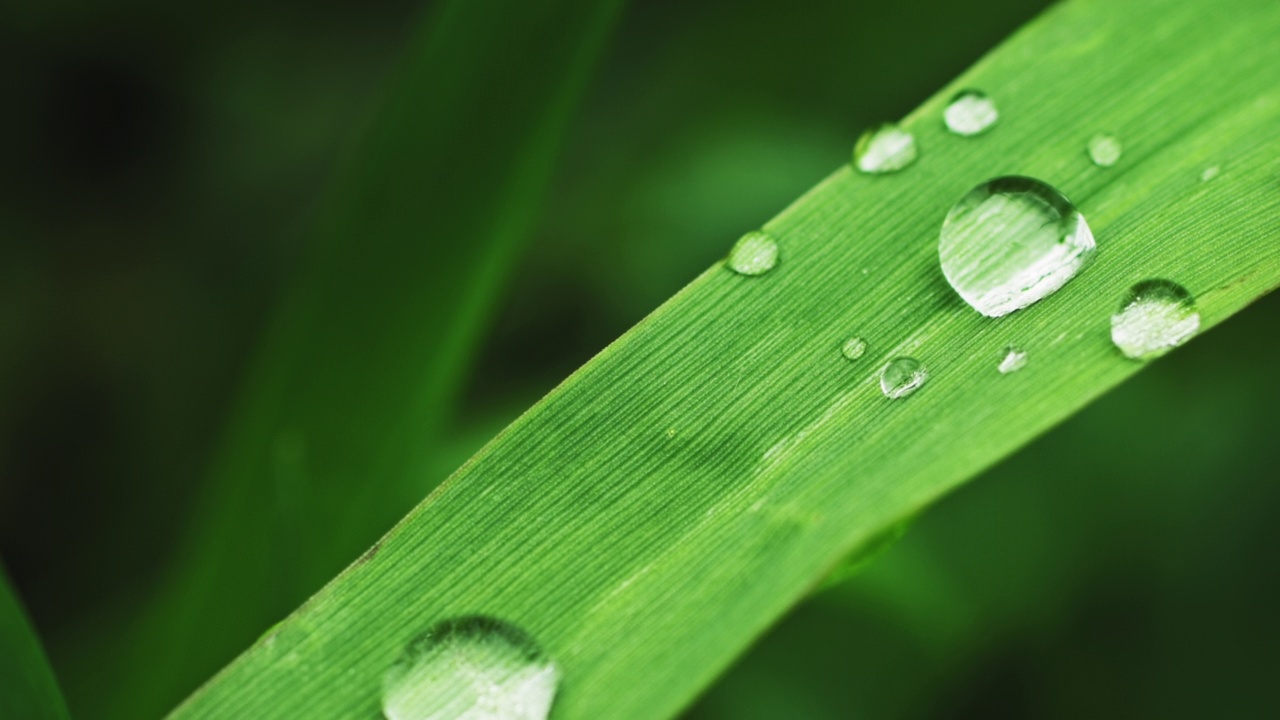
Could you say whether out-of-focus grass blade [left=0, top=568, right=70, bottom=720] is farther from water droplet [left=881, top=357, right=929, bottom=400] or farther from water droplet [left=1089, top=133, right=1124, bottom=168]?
water droplet [left=1089, top=133, right=1124, bottom=168]

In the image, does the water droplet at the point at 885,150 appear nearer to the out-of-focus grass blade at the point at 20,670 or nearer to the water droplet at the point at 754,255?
the water droplet at the point at 754,255

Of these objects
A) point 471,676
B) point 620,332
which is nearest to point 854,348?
point 471,676

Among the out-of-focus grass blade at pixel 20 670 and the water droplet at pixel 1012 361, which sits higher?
the out-of-focus grass blade at pixel 20 670

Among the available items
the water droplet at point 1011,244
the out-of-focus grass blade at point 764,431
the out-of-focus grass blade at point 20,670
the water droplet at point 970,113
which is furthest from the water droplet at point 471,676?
the water droplet at point 970,113

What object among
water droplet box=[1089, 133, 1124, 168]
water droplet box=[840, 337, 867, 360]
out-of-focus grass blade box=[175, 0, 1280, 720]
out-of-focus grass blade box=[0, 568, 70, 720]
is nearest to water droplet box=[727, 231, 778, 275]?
out-of-focus grass blade box=[175, 0, 1280, 720]

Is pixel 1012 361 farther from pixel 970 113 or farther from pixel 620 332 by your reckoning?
pixel 620 332

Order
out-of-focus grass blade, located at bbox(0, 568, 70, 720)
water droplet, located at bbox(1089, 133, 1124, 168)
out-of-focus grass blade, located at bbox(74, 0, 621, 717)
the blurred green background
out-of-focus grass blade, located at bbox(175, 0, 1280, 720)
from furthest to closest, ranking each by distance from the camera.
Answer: the blurred green background
out-of-focus grass blade, located at bbox(74, 0, 621, 717)
water droplet, located at bbox(1089, 133, 1124, 168)
out-of-focus grass blade, located at bbox(0, 568, 70, 720)
out-of-focus grass blade, located at bbox(175, 0, 1280, 720)
